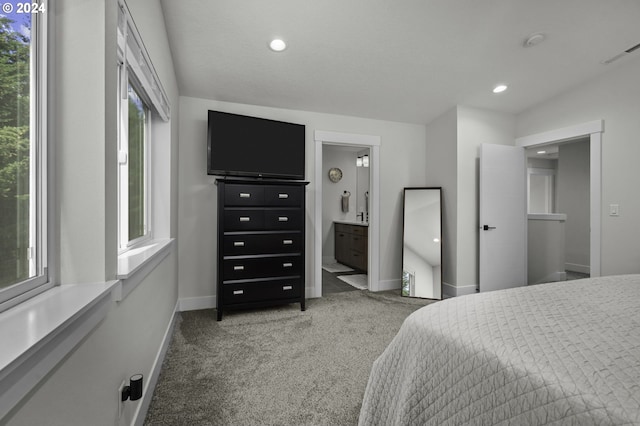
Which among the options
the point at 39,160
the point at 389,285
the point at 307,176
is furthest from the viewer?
the point at 389,285

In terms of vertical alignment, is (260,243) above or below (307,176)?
below

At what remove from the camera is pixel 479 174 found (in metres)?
3.80

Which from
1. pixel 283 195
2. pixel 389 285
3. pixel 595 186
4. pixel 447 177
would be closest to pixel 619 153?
pixel 595 186

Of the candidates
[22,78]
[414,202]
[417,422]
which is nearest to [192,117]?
[22,78]

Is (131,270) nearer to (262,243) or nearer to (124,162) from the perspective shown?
(124,162)

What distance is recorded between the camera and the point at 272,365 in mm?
2076

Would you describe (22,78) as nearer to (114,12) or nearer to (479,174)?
(114,12)

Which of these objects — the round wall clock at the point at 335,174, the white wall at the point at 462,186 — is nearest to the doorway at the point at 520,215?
the white wall at the point at 462,186

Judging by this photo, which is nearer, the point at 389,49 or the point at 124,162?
the point at 124,162

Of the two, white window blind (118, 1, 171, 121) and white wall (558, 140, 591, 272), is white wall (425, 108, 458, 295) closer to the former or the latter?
white window blind (118, 1, 171, 121)

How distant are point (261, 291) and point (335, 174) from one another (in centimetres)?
388

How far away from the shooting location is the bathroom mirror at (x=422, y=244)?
3.79 meters

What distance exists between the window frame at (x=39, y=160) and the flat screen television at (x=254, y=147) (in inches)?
82.3

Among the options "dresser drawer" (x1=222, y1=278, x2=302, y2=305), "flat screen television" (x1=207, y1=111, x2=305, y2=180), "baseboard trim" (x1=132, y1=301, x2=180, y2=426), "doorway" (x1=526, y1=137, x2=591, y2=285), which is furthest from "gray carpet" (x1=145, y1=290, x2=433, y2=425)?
"doorway" (x1=526, y1=137, x2=591, y2=285)
